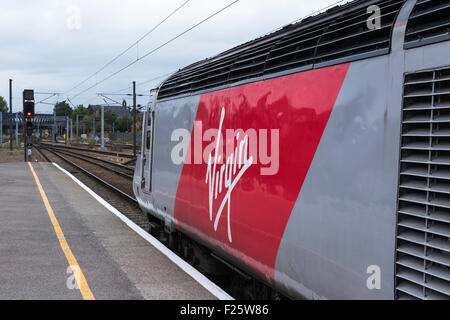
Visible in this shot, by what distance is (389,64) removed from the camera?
3.49 m

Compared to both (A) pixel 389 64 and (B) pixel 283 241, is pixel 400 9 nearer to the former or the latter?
(A) pixel 389 64

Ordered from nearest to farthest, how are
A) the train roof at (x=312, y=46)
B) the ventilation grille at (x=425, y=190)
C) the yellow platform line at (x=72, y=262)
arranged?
the ventilation grille at (x=425, y=190) < the train roof at (x=312, y=46) < the yellow platform line at (x=72, y=262)

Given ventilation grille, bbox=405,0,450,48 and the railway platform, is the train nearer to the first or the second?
ventilation grille, bbox=405,0,450,48

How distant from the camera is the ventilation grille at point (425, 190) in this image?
3.01 m

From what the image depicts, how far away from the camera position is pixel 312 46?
4594 millimetres

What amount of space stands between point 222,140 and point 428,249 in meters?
3.44

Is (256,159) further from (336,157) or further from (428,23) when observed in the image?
(428,23)

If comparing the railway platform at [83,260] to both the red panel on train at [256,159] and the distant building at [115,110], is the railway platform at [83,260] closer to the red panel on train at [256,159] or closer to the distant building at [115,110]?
the red panel on train at [256,159]

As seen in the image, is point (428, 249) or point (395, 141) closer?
point (428, 249)

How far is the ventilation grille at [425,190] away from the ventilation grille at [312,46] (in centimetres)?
52

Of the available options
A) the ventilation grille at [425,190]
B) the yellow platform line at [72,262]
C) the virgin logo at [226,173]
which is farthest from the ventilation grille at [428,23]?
the yellow platform line at [72,262]

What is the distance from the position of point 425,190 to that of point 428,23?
3.46 feet

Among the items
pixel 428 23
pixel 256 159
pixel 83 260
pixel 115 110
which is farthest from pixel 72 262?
pixel 115 110

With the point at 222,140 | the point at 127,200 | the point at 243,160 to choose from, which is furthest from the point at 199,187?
the point at 127,200
